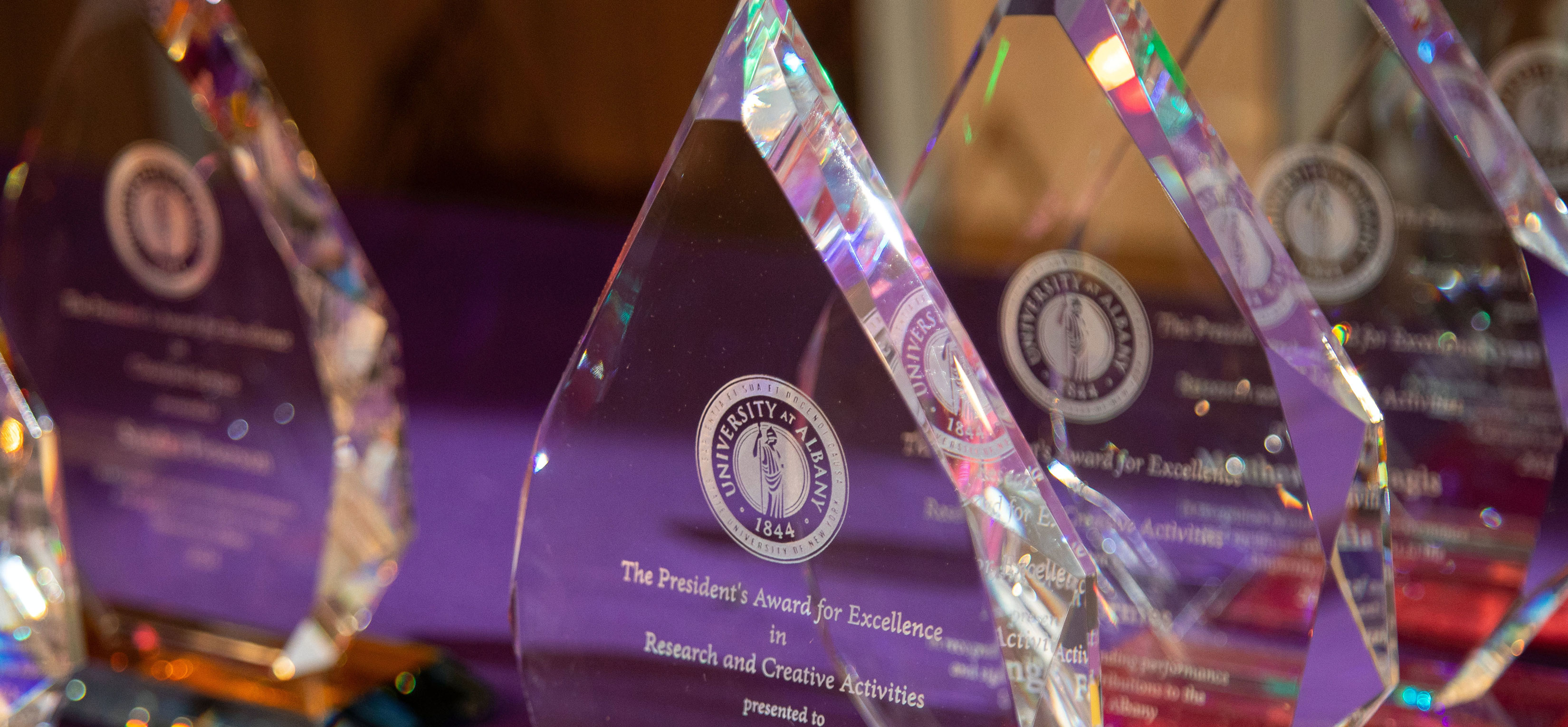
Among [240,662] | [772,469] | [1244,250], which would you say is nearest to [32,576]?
[240,662]

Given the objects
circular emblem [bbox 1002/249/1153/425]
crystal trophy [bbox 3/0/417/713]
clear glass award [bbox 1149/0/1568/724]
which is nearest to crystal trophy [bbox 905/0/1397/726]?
circular emblem [bbox 1002/249/1153/425]

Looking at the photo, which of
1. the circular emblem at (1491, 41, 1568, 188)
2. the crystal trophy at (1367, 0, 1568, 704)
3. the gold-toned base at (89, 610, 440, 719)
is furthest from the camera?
the circular emblem at (1491, 41, 1568, 188)

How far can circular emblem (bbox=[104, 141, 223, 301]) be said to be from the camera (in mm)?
522

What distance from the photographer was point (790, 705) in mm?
360

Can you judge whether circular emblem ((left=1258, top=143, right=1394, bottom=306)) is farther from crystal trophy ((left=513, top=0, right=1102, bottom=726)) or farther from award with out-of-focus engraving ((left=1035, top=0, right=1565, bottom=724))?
crystal trophy ((left=513, top=0, right=1102, bottom=726))

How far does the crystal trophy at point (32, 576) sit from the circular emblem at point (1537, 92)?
2.06ft

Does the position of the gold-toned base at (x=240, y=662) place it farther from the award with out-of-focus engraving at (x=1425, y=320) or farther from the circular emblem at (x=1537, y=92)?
the circular emblem at (x=1537, y=92)

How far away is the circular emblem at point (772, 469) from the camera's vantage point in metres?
0.34

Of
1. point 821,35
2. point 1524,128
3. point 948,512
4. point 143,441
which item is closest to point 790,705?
point 948,512

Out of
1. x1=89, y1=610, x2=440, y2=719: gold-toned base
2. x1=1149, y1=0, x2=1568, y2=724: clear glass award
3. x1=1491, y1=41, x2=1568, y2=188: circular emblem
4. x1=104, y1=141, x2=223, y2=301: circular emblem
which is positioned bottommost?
x1=89, y1=610, x2=440, y2=719: gold-toned base

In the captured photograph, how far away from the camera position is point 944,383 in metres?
0.31

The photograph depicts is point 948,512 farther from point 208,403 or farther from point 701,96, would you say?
point 208,403

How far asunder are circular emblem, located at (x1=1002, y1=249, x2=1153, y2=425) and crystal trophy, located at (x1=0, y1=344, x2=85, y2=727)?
1.06 feet

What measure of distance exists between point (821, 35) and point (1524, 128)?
0.54 m
